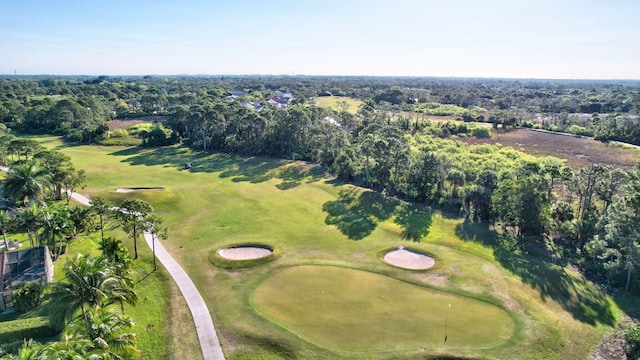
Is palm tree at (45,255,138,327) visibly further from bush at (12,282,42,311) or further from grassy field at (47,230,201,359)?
bush at (12,282,42,311)

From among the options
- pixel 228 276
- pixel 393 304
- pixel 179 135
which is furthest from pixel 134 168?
pixel 393 304

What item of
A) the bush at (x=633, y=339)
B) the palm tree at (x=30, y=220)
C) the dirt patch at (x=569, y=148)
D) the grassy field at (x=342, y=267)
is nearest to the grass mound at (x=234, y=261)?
the grassy field at (x=342, y=267)

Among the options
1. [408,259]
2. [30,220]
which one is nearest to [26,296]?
[30,220]

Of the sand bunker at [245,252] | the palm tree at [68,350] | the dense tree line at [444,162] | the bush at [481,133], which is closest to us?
the palm tree at [68,350]

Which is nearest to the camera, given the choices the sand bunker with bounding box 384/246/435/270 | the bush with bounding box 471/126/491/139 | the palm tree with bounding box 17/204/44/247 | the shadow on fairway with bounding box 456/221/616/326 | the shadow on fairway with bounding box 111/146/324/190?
the shadow on fairway with bounding box 456/221/616/326

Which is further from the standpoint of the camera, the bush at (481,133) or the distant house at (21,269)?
the bush at (481,133)

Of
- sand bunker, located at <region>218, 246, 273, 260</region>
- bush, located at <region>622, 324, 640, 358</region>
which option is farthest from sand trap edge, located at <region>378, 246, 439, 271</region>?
bush, located at <region>622, 324, 640, 358</region>

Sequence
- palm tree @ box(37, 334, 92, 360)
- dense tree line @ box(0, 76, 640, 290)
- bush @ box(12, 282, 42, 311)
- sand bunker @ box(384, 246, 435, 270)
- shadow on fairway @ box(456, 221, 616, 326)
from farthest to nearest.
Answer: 1. dense tree line @ box(0, 76, 640, 290)
2. sand bunker @ box(384, 246, 435, 270)
3. shadow on fairway @ box(456, 221, 616, 326)
4. bush @ box(12, 282, 42, 311)
5. palm tree @ box(37, 334, 92, 360)

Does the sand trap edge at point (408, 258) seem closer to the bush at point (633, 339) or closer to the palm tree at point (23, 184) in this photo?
the bush at point (633, 339)
